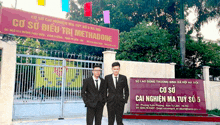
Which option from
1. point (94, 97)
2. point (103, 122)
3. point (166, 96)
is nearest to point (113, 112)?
point (94, 97)

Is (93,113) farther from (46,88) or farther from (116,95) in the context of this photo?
(46,88)

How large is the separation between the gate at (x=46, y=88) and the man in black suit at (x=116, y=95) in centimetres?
329

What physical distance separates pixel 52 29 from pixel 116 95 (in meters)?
3.95

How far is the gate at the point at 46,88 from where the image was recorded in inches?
259

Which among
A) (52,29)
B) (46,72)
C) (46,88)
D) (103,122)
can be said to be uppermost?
(52,29)

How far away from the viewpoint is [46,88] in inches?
278

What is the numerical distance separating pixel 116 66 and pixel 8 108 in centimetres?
373

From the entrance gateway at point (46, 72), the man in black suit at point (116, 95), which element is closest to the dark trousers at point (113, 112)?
the man in black suit at point (116, 95)

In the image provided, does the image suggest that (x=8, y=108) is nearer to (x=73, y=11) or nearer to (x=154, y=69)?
(x=154, y=69)

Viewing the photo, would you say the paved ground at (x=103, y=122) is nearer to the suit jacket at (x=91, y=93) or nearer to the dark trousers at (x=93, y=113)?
the dark trousers at (x=93, y=113)

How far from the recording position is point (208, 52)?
18.2 m

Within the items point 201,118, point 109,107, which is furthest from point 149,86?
point 109,107

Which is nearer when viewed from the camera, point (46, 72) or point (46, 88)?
point (46, 88)

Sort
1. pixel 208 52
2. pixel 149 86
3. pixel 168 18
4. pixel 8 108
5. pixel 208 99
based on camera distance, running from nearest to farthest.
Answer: pixel 8 108 → pixel 149 86 → pixel 208 99 → pixel 208 52 → pixel 168 18
